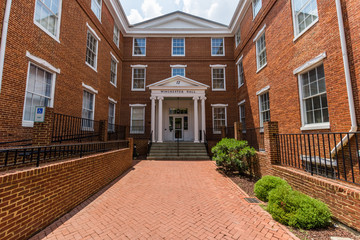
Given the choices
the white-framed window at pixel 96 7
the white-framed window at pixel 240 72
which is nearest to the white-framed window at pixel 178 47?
the white-framed window at pixel 240 72

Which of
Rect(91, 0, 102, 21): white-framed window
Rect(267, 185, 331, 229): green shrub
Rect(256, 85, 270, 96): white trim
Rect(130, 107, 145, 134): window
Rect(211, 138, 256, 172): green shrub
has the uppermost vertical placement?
Rect(91, 0, 102, 21): white-framed window

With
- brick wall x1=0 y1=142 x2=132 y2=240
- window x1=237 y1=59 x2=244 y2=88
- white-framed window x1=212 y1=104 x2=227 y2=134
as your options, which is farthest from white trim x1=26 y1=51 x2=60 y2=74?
window x1=237 y1=59 x2=244 y2=88

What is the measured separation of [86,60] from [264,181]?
10517 mm

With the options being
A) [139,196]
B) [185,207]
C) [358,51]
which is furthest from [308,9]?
[139,196]

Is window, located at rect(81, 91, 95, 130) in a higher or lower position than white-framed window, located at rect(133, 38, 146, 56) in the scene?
lower

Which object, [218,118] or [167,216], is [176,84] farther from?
[167,216]

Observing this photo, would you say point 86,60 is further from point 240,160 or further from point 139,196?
point 240,160

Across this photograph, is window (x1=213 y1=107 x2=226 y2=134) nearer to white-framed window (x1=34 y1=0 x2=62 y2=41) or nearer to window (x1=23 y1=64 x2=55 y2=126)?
window (x1=23 y1=64 x2=55 y2=126)

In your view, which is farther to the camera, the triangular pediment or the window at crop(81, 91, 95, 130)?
the triangular pediment

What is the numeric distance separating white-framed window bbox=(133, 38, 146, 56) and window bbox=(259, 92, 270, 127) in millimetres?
11010

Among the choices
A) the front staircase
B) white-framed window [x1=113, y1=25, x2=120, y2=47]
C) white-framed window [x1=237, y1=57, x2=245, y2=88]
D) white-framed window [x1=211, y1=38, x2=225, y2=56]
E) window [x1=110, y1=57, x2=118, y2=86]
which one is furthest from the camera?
white-framed window [x1=211, y1=38, x2=225, y2=56]

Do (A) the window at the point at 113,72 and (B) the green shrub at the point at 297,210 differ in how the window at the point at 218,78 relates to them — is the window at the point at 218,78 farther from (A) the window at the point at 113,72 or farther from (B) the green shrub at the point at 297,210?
(B) the green shrub at the point at 297,210

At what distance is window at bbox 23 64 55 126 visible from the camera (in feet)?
18.4

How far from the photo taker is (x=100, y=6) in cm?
1080
